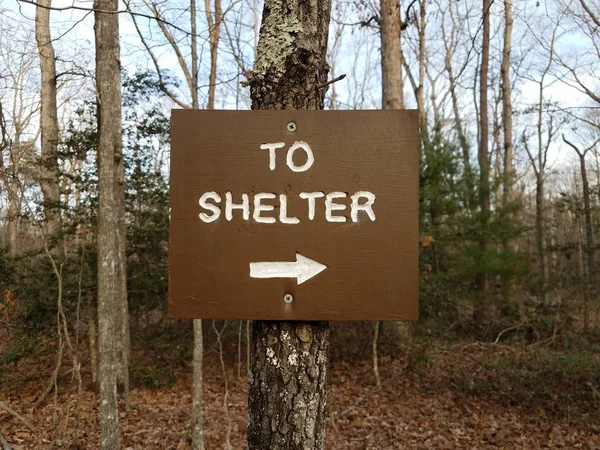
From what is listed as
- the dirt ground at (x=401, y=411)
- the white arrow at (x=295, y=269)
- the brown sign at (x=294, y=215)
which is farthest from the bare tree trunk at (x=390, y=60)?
the white arrow at (x=295, y=269)

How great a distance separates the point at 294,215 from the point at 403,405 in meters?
6.56

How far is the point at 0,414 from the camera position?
6840 millimetres

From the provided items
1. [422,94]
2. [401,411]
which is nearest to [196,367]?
[401,411]

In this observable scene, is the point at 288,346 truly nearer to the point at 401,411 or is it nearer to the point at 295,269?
the point at 295,269

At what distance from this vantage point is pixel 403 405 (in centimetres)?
734

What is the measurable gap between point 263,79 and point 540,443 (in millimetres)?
5934

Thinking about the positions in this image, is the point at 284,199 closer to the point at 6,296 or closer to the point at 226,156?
the point at 226,156

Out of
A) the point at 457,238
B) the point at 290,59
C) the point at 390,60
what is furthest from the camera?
the point at 457,238

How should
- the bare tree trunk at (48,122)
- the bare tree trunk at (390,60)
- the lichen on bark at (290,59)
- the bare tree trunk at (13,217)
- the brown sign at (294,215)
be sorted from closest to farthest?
1. the brown sign at (294,215)
2. the lichen on bark at (290,59)
3. the bare tree trunk at (13,217)
4. the bare tree trunk at (48,122)
5. the bare tree trunk at (390,60)

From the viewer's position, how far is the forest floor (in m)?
5.89

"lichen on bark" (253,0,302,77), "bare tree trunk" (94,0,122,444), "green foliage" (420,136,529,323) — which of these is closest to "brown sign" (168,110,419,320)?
"lichen on bark" (253,0,302,77)

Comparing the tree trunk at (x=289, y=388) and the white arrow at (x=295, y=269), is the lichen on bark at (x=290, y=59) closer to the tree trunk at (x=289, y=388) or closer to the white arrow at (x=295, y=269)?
the white arrow at (x=295, y=269)

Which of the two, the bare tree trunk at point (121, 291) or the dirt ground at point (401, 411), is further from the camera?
the bare tree trunk at point (121, 291)

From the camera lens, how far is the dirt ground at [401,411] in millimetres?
5852
